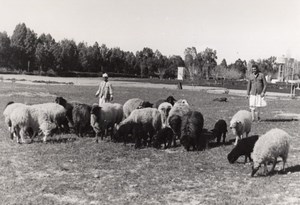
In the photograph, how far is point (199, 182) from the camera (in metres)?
8.87

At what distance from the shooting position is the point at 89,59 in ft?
384

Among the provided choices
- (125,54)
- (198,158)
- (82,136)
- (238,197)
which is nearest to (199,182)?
(238,197)

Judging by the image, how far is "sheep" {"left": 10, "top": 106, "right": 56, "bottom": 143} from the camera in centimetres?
1267

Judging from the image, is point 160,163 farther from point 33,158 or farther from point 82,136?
point 82,136

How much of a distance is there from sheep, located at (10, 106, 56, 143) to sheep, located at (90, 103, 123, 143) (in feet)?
5.03

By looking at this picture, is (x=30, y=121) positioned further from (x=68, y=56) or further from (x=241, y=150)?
(x=68, y=56)

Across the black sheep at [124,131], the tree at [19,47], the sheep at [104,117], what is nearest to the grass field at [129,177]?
the black sheep at [124,131]

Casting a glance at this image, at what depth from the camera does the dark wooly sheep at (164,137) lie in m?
12.7

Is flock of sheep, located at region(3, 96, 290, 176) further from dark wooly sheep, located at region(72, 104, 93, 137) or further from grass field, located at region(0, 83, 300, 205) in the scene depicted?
grass field, located at region(0, 83, 300, 205)

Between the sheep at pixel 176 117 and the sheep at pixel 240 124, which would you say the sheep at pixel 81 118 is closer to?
the sheep at pixel 176 117

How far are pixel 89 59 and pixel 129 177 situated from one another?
111m

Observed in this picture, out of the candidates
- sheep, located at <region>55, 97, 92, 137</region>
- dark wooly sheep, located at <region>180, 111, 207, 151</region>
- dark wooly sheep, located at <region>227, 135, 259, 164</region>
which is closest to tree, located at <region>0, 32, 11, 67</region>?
sheep, located at <region>55, 97, 92, 137</region>

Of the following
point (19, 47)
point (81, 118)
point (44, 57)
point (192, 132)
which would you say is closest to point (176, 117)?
point (192, 132)

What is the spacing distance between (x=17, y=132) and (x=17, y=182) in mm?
4710
